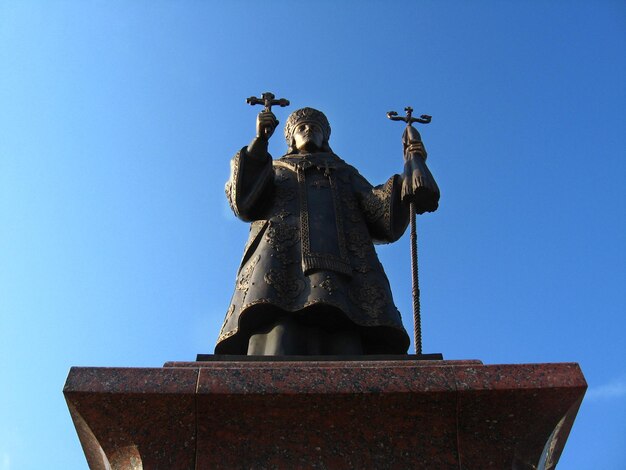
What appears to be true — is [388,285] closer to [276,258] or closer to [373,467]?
[276,258]

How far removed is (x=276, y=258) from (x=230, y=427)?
1.97 m

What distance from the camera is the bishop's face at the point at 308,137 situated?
722 cm

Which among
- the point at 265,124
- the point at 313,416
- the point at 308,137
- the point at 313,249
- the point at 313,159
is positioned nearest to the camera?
the point at 313,416

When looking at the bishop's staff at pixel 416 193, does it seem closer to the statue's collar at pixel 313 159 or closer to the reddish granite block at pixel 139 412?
the statue's collar at pixel 313 159

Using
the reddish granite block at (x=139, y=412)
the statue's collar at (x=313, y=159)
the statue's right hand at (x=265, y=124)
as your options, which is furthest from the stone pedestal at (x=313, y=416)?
the statue's collar at (x=313, y=159)

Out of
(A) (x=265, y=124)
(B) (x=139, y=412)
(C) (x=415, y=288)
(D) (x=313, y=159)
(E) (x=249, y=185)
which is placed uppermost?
(D) (x=313, y=159)

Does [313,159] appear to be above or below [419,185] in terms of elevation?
above

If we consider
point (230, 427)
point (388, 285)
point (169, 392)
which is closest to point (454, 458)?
point (230, 427)

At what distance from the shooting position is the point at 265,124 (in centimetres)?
632

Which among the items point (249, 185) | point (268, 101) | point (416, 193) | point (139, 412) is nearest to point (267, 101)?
point (268, 101)

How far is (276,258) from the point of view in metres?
5.68

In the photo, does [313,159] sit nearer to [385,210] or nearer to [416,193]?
[385,210]

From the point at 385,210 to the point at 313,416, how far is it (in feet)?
9.21

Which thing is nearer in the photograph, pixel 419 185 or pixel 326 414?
pixel 326 414
